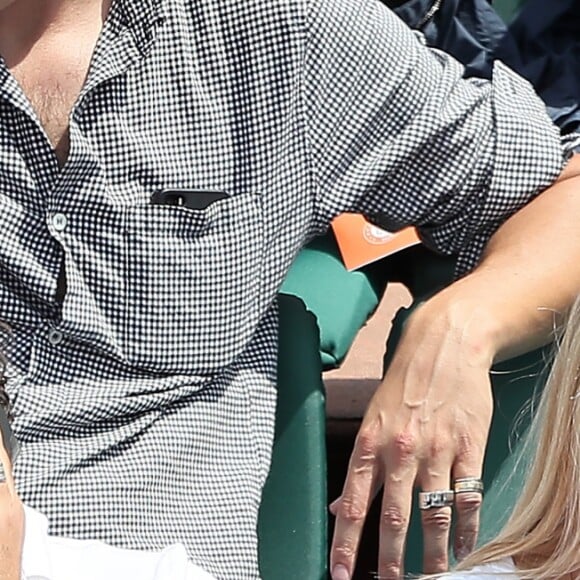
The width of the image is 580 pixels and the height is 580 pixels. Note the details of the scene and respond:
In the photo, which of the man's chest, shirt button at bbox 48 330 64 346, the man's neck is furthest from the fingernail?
the man's neck

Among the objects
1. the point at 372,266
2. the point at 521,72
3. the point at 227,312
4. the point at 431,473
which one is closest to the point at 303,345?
the point at 227,312

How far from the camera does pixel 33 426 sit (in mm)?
1223

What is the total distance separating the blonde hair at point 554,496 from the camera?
945 mm

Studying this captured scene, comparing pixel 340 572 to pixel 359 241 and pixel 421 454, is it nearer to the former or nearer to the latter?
pixel 421 454

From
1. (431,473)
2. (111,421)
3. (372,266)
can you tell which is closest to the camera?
(431,473)

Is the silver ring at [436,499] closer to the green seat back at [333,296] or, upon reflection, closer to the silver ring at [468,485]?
the silver ring at [468,485]

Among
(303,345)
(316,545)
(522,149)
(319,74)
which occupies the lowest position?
(316,545)

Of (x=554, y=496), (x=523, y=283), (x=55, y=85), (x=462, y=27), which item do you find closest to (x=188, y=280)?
(x=55, y=85)

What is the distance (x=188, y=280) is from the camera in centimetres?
124

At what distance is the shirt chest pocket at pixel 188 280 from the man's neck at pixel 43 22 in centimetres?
20

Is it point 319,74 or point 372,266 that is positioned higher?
point 319,74

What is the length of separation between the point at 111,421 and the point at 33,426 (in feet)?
0.25

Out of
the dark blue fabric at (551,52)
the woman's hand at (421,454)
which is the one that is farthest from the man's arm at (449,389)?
the dark blue fabric at (551,52)

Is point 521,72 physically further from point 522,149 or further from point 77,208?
point 77,208
